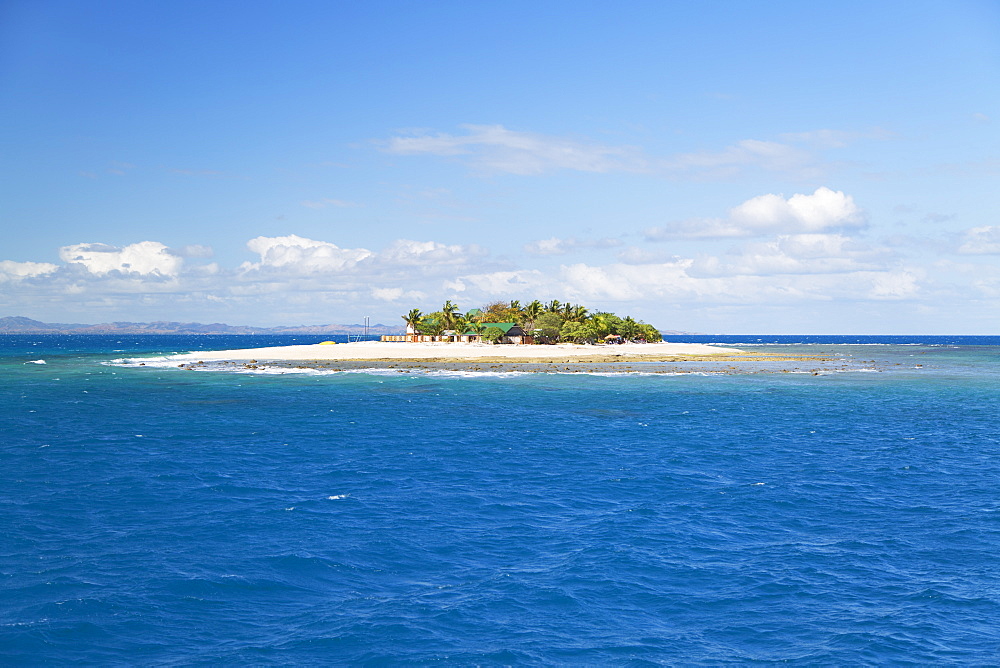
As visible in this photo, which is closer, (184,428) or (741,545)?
(741,545)

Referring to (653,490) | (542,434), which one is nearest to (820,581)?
(653,490)

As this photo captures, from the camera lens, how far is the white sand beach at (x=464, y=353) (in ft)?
392

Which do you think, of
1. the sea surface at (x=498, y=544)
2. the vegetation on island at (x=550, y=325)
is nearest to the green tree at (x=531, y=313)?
the vegetation on island at (x=550, y=325)

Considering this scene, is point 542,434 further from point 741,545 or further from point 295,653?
point 295,653

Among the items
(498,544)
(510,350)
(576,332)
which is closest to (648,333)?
(576,332)

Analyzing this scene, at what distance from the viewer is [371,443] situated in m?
38.3

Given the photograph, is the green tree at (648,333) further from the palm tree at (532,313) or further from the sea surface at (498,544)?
the sea surface at (498,544)

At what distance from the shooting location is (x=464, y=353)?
12775cm

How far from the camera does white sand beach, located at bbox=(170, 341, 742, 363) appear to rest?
11938 centimetres

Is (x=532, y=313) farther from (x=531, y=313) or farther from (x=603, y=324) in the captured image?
(x=603, y=324)

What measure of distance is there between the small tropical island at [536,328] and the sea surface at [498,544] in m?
106

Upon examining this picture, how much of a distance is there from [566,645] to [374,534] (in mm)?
8639

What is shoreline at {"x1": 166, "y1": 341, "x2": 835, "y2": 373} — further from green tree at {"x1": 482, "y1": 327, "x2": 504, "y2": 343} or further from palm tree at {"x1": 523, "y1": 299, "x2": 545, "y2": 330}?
palm tree at {"x1": 523, "y1": 299, "x2": 545, "y2": 330}

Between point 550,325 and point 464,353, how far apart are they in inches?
1209
